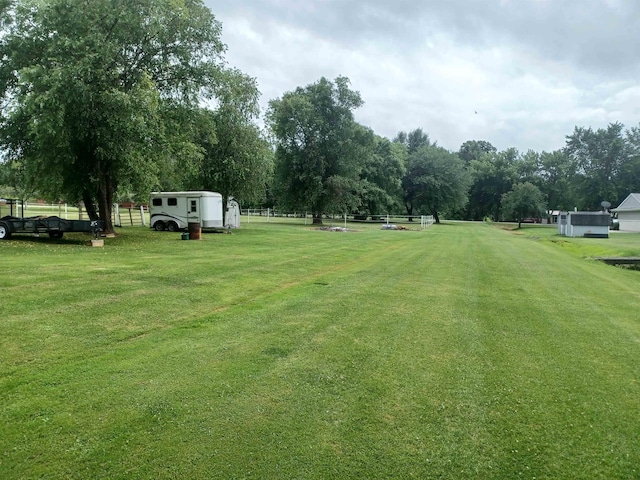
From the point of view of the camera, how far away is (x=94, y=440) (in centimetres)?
298

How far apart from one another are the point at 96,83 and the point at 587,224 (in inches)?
1489

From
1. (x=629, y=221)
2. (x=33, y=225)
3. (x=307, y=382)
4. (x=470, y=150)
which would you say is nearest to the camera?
(x=307, y=382)

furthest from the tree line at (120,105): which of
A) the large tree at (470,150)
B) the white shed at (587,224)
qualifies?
the large tree at (470,150)

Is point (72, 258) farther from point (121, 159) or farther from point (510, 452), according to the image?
point (510, 452)

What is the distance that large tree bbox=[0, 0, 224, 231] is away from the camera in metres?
13.9

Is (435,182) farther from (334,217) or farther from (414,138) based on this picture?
(414,138)

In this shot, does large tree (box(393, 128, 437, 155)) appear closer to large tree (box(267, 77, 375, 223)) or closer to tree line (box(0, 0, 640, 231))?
large tree (box(267, 77, 375, 223))

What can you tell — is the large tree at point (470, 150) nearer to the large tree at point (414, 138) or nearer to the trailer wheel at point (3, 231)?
the large tree at point (414, 138)

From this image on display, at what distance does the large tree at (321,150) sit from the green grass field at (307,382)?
35.7 m

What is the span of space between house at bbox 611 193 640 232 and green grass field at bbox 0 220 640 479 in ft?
157

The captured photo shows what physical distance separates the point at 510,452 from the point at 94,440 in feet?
9.52

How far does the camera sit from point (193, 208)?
24000mm

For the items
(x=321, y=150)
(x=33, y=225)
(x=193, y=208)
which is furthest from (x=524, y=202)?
(x=33, y=225)

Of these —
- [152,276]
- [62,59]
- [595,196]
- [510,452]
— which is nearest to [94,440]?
[510,452]
